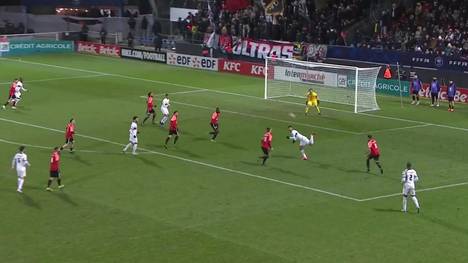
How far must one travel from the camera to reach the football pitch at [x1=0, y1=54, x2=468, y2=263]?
83.8ft

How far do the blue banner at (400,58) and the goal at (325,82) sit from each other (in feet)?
28.2

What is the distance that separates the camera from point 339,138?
42688mm

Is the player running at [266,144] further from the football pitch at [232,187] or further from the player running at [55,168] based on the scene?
the player running at [55,168]

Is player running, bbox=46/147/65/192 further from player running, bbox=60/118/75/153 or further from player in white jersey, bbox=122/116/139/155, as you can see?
player in white jersey, bbox=122/116/139/155

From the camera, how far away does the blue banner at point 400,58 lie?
59.8m

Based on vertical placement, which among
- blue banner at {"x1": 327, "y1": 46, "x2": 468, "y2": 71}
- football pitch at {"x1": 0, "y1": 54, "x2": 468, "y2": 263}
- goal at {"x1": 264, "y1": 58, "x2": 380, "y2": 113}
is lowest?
football pitch at {"x1": 0, "y1": 54, "x2": 468, "y2": 263}

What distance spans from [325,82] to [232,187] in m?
23.5

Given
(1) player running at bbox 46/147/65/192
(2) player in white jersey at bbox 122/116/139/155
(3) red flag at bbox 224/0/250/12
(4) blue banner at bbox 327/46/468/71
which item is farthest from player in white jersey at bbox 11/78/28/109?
(3) red flag at bbox 224/0/250/12

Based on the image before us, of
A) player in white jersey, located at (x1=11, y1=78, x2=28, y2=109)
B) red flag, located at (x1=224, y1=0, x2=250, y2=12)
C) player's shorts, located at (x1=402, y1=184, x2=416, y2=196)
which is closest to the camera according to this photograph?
player's shorts, located at (x1=402, y1=184, x2=416, y2=196)

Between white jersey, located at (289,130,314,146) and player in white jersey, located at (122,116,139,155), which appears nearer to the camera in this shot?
white jersey, located at (289,130,314,146)

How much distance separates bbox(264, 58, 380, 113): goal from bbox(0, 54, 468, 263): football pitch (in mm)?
1152

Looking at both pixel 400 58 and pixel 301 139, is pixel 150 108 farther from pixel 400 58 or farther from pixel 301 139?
pixel 400 58

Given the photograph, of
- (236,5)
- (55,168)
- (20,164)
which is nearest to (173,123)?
(55,168)

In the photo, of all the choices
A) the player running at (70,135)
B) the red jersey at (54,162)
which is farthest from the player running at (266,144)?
the red jersey at (54,162)
